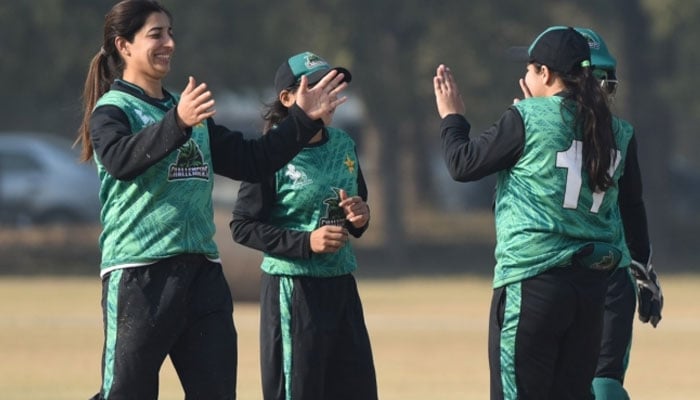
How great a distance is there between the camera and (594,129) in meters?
6.48

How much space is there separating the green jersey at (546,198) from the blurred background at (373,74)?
63.4ft

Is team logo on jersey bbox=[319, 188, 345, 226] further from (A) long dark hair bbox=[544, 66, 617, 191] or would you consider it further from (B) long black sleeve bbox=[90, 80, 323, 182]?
(A) long dark hair bbox=[544, 66, 617, 191]

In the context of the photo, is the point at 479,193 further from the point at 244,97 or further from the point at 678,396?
the point at 678,396

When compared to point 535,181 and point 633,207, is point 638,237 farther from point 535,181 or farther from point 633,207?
point 535,181

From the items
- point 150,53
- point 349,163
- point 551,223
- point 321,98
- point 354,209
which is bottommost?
point 551,223

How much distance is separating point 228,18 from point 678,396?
17.1m

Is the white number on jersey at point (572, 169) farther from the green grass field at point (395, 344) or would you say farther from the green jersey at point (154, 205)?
the green grass field at point (395, 344)

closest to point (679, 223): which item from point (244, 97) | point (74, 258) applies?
point (244, 97)

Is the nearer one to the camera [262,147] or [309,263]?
[262,147]

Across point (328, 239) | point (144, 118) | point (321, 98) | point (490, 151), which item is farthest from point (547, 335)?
point (144, 118)

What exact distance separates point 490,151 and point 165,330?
1447 mm

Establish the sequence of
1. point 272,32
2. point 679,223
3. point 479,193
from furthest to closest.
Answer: point 479,193, point 679,223, point 272,32

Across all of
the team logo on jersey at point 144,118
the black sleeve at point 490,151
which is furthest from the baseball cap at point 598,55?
the team logo on jersey at point 144,118

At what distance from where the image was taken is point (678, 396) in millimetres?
11180
